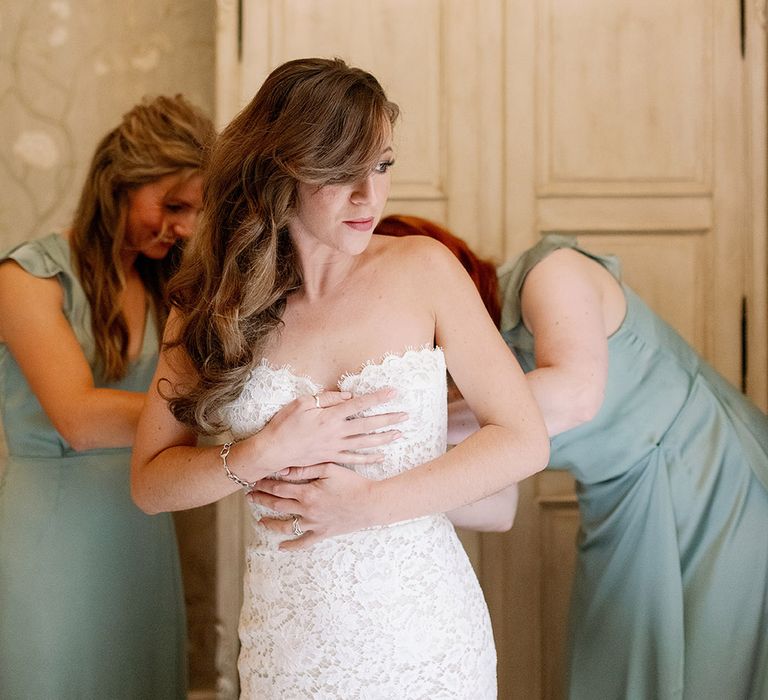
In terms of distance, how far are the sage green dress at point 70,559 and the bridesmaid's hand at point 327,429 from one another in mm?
838

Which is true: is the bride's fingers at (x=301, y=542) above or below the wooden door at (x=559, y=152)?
below

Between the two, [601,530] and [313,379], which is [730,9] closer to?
[601,530]

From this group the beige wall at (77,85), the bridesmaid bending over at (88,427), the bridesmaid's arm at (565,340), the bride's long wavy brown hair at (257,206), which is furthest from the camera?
the beige wall at (77,85)

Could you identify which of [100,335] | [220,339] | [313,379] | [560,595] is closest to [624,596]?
[560,595]

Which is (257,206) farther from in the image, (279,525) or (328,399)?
(279,525)

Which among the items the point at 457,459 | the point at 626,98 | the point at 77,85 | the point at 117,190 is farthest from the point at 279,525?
the point at 77,85

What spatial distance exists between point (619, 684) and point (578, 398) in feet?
2.17

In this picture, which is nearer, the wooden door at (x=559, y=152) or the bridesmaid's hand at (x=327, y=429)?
the bridesmaid's hand at (x=327, y=429)

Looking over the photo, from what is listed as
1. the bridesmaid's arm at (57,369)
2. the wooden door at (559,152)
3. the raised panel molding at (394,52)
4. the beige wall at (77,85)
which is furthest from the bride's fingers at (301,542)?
the beige wall at (77,85)

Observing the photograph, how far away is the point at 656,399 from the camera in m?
2.02

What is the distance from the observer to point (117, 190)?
85.3 inches

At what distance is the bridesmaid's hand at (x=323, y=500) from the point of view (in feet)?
4.88

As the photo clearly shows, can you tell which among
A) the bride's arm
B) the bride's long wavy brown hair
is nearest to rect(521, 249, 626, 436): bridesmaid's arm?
the bride's arm

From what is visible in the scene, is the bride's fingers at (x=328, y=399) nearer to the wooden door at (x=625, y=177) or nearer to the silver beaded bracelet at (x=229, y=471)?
the silver beaded bracelet at (x=229, y=471)
